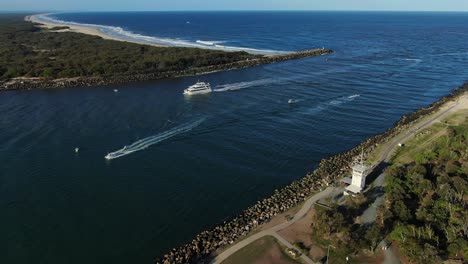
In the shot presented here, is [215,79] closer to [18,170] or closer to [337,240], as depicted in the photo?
[18,170]

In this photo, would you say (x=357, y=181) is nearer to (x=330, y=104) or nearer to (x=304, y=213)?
(x=304, y=213)

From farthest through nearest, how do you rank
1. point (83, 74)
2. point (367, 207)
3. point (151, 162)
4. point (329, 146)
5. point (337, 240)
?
1. point (83, 74)
2. point (329, 146)
3. point (151, 162)
4. point (367, 207)
5. point (337, 240)

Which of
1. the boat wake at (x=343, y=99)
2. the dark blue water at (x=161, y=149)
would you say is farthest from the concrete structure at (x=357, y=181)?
the boat wake at (x=343, y=99)

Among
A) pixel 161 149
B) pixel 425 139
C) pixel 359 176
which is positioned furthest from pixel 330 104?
pixel 161 149

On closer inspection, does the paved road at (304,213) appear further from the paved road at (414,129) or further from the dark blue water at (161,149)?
the dark blue water at (161,149)

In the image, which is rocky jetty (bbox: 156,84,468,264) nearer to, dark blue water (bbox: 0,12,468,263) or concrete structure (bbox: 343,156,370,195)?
dark blue water (bbox: 0,12,468,263)

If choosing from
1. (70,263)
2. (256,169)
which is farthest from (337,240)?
(70,263)
